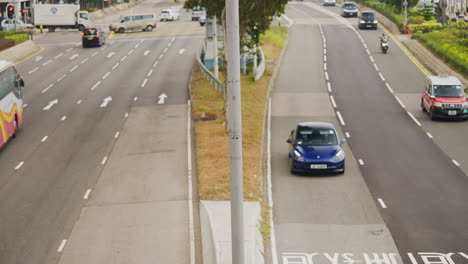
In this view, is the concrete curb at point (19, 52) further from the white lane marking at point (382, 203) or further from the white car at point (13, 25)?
the white lane marking at point (382, 203)

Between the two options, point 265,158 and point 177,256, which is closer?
point 177,256

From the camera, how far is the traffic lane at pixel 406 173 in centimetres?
2105

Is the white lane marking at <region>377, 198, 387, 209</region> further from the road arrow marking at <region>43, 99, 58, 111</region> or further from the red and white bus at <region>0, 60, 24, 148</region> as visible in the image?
the road arrow marking at <region>43, 99, 58, 111</region>

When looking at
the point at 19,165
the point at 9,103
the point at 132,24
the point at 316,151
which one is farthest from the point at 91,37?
the point at 316,151

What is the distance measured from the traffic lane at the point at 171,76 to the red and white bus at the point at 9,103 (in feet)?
28.3

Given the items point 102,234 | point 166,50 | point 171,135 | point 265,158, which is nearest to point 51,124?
point 171,135

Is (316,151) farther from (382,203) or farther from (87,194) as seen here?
(87,194)

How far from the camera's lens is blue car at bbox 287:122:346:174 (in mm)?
26516

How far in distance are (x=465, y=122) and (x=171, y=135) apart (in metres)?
13.7

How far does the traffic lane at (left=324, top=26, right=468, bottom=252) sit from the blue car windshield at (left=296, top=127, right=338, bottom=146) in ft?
5.65

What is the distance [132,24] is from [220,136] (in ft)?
176

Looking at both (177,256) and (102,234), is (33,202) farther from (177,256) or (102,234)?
(177,256)

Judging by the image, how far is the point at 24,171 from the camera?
93.9 feet

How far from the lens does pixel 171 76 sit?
5244cm
